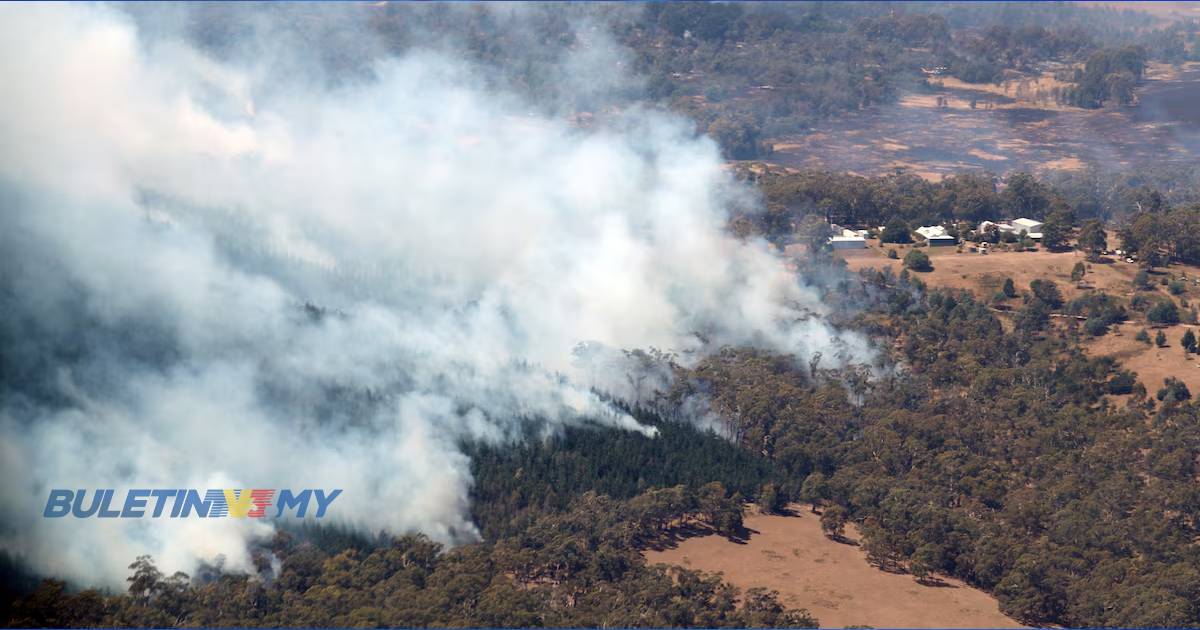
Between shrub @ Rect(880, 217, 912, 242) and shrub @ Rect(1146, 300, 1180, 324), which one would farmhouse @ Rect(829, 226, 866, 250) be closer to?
shrub @ Rect(880, 217, 912, 242)

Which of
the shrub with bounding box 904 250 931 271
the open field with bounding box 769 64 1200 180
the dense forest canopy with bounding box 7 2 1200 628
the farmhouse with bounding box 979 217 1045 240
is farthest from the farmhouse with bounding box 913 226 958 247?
the open field with bounding box 769 64 1200 180

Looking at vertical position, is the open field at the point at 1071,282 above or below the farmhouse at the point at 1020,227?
below

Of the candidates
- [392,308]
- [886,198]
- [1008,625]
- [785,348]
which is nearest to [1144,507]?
[1008,625]

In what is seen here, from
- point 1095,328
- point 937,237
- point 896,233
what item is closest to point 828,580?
point 1095,328

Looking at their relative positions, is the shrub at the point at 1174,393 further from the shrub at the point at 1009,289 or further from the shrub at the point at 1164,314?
the shrub at the point at 1009,289

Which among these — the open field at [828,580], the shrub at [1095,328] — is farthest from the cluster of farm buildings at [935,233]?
the open field at [828,580]

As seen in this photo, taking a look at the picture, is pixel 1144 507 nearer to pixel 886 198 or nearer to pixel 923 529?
pixel 923 529
